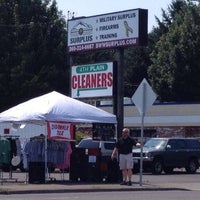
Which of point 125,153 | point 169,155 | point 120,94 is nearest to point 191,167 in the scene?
point 169,155

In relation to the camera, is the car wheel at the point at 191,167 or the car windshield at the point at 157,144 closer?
the car windshield at the point at 157,144

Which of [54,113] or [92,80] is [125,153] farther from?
[92,80]

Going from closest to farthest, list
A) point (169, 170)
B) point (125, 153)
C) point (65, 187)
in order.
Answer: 1. point (65, 187)
2. point (125, 153)
3. point (169, 170)

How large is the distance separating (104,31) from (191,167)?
8286mm

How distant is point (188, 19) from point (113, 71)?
1529 inches

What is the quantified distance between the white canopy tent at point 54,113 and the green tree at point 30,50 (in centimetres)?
3295

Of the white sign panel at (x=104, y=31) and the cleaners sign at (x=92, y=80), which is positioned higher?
the white sign panel at (x=104, y=31)

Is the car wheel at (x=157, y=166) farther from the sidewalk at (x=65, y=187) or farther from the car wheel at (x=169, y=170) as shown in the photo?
the sidewalk at (x=65, y=187)

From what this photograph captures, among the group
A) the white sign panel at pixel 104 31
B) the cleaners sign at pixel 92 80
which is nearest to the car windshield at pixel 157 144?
the cleaners sign at pixel 92 80

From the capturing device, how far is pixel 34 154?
26.8 meters

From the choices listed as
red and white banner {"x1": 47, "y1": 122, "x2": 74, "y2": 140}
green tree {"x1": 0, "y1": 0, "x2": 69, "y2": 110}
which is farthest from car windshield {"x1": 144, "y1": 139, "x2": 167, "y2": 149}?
green tree {"x1": 0, "y1": 0, "x2": 69, "y2": 110}

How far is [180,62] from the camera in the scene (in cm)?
7112

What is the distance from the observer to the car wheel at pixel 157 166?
37.2 m

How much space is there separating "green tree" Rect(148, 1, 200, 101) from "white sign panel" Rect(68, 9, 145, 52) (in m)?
33.8
